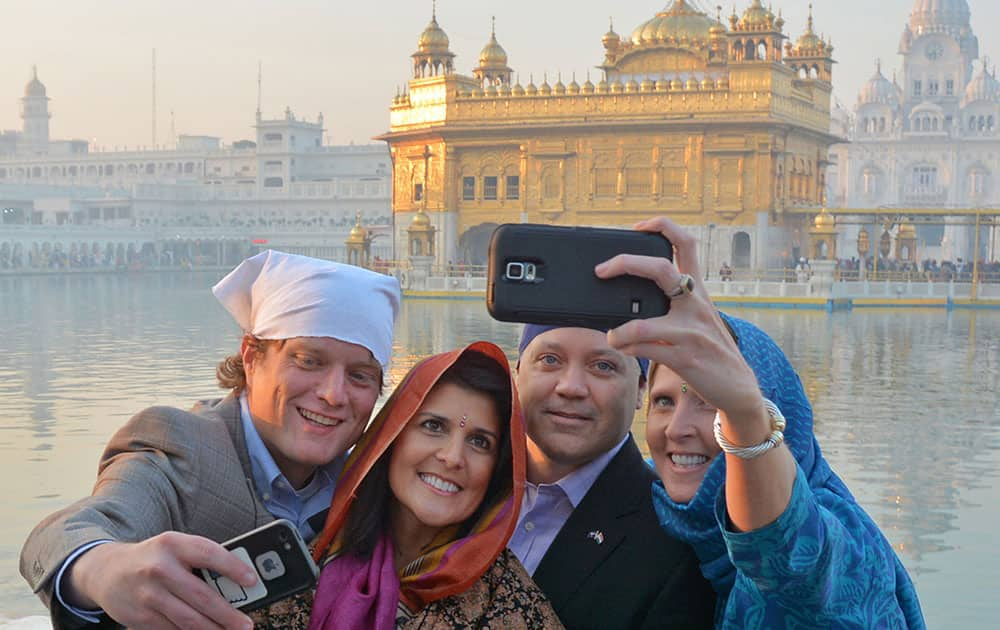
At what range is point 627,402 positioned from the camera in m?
2.50

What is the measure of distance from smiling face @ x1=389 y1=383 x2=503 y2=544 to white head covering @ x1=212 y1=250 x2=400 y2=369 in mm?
211

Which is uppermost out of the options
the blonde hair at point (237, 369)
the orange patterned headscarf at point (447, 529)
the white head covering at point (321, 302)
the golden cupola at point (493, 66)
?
the golden cupola at point (493, 66)

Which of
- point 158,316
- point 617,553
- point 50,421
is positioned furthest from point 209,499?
point 158,316

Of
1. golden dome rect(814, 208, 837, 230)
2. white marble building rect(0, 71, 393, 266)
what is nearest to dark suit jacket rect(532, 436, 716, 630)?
golden dome rect(814, 208, 837, 230)

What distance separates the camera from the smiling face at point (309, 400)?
229cm

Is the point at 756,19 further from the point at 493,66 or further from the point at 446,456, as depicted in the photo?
the point at 446,456

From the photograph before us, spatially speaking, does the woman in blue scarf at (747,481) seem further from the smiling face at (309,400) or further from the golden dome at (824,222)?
the golden dome at (824,222)

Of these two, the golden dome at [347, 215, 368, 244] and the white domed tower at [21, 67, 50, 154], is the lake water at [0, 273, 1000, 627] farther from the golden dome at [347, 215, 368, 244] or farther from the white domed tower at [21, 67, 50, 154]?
the white domed tower at [21, 67, 50, 154]

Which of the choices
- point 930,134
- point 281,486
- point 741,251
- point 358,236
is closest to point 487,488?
point 281,486

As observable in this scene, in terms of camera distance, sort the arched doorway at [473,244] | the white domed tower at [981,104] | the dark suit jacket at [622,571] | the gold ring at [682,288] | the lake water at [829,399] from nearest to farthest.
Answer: the gold ring at [682,288], the dark suit jacket at [622,571], the lake water at [829,399], the arched doorway at [473,244], the white domed tower at [981,104]

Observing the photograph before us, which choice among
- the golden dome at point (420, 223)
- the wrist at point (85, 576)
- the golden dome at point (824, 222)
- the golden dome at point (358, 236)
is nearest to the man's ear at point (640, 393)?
the wrist at point (85, 576)

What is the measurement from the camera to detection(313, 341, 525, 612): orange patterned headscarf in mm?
2059

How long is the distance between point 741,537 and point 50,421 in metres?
9.23

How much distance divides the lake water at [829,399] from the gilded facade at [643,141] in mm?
6850
